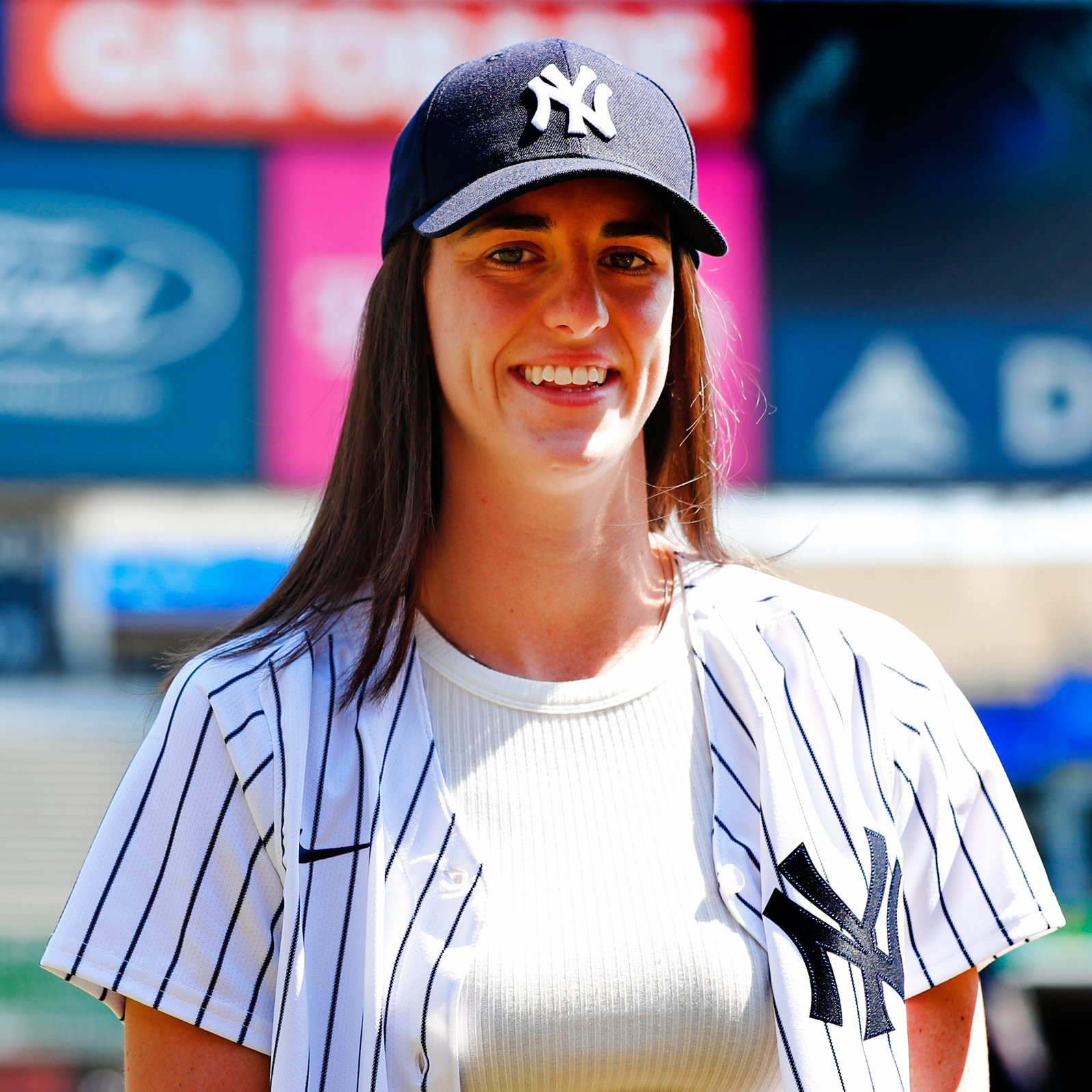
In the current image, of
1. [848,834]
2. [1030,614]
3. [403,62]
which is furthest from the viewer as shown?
[1030,614]

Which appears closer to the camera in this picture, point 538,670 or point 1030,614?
point 538,670

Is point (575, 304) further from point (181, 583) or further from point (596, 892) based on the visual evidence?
point (181, 583)

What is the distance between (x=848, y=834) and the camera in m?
1.47

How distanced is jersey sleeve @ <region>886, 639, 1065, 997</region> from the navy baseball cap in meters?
0.57

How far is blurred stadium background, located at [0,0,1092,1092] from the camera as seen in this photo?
6629 mm

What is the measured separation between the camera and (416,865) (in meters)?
1.42

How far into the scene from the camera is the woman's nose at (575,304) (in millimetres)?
1505

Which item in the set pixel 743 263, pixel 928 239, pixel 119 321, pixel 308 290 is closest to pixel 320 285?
pixel 308 290

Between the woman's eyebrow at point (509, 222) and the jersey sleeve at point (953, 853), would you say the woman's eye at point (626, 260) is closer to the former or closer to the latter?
the woman's eyebrow at point (509, 222)

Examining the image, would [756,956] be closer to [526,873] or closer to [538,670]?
[526,873]

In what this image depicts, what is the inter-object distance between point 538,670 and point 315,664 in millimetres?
242

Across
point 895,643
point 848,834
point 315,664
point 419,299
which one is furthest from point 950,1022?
point 419,299

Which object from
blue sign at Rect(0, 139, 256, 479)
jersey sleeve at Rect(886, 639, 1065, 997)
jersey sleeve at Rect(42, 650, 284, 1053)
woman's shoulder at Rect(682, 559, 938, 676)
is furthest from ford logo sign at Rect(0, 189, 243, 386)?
jersey sleeve at Rect(886, 639, 1065, 997)

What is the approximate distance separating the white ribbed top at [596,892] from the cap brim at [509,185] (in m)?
0.43
